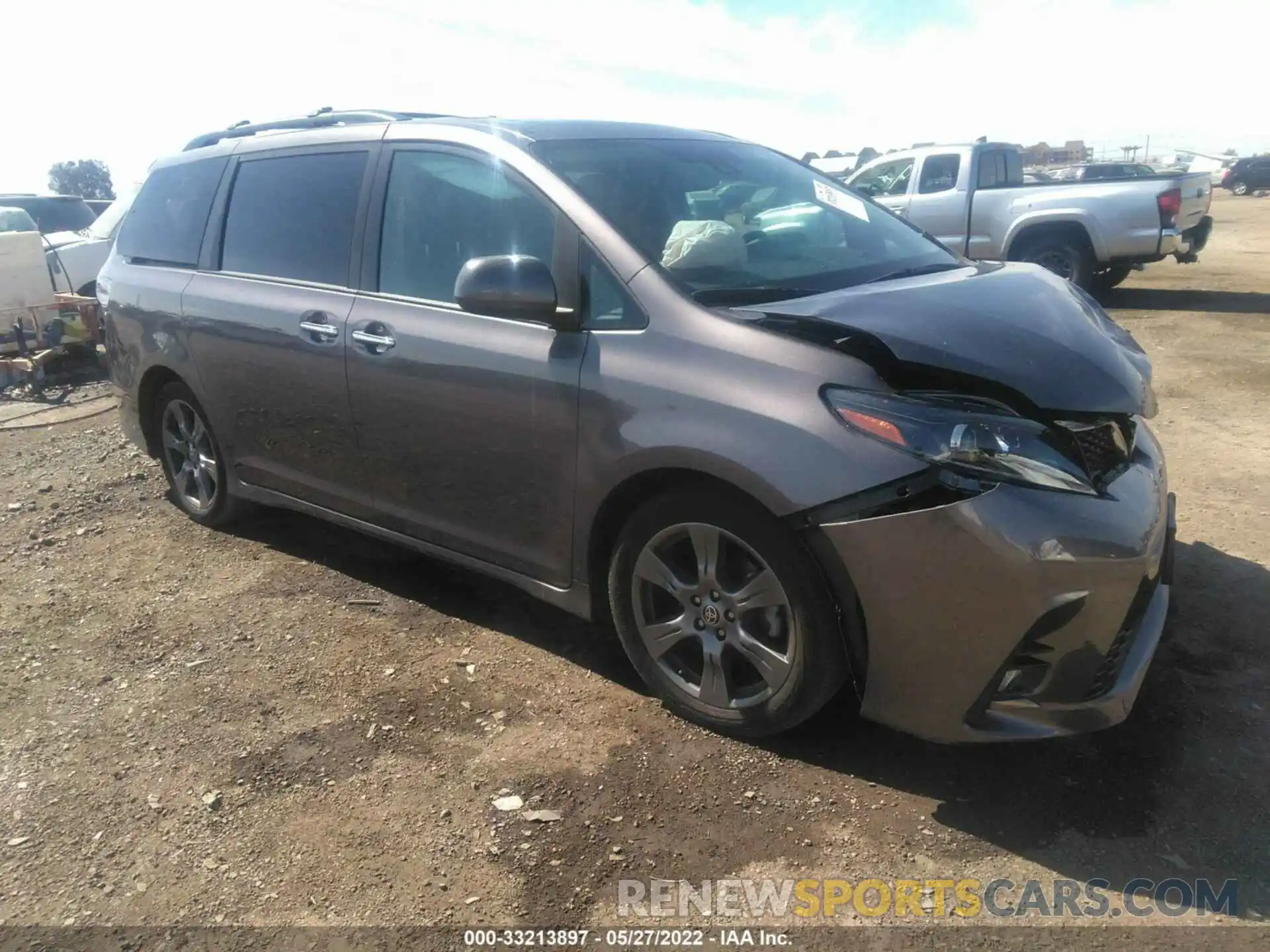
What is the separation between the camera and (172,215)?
4723 mm

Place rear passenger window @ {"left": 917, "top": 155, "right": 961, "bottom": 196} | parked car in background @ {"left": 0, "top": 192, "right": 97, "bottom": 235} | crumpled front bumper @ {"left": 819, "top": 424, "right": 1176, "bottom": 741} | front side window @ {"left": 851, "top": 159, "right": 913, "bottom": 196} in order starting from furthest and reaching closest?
parked car in background @ {"left": 0, "top": 192, "right": 97, "bottom": 235}, front side window @ {"left": 851, "top": 159, "right": 913, "bottom": 196}, rear passenger window @ {"left": 917, "top": 155, "right": 961, "bottom": 196}, crumpled front bumper @ {"left": 819, "top": 424, "right": 1176, "bottom": 741}

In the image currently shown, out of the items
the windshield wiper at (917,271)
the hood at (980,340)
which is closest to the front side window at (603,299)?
the hood at (980,340)

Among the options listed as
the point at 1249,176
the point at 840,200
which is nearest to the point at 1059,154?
the point at 1249,176

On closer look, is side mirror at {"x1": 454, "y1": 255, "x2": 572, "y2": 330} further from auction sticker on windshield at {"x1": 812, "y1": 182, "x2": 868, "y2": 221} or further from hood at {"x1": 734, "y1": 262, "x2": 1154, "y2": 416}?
auction sticker on windshield at {"x1": 812, "y1": 182, "x2": 868, "y2": 221}

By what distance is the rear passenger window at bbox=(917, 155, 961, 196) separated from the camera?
11.7 meters

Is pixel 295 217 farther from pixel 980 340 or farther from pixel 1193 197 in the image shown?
pixel 1193 197

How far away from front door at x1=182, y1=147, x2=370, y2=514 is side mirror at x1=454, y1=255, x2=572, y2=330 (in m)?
0.87

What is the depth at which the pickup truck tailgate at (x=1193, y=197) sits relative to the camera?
10594 millimetres

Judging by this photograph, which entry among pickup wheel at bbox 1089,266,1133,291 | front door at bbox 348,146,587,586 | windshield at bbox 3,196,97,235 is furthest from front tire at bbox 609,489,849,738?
windshield at bbox 3,196,97,235

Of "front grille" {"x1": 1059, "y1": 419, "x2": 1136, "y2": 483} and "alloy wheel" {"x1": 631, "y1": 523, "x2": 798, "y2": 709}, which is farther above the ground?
"front grille" {"x1": 1059, "y1": 419, "x2": 1136, "y2": 483}

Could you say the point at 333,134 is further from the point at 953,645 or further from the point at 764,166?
the point at 953,645

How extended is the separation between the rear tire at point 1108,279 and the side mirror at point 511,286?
1027cm

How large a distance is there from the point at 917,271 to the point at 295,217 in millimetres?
2514

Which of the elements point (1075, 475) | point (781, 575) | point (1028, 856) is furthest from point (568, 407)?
point (1028, 856)
